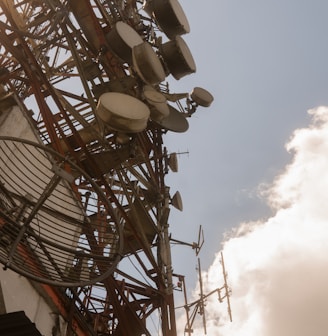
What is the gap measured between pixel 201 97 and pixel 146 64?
3374 mm

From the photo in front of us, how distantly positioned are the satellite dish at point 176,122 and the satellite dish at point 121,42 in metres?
1.97

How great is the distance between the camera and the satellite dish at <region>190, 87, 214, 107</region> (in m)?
11.0

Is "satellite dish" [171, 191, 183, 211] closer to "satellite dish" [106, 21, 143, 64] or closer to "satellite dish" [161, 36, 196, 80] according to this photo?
"satellite dish" [161, 36, 196, 80]

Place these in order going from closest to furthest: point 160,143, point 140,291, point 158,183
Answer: point 140,291 < point 158,183 < point 160,143

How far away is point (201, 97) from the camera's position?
11023 mm

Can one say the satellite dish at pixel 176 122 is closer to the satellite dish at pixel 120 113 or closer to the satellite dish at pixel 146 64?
the satellite dish at pixel 146 64

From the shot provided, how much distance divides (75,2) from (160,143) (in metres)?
5.46

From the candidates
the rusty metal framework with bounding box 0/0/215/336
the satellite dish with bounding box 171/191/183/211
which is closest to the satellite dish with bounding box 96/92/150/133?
the rusty metal framework with bounding box 0/0/215/336

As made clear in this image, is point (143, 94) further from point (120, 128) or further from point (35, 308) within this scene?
point (35, 308)

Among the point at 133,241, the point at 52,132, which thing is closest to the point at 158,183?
the point at 133,241

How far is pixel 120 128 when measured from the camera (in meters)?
6.73

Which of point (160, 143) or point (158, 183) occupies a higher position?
point (160, 143)

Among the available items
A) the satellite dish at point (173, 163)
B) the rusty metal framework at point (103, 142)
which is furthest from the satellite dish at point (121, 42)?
the satellite dish at point (173, 163)

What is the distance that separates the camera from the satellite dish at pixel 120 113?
6.59m
